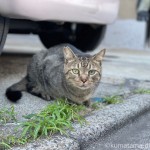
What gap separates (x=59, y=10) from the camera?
358 centimetres

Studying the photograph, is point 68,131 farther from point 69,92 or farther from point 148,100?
point 148,100

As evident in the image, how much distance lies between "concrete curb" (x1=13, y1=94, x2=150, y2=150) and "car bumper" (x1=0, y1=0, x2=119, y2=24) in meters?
0.87

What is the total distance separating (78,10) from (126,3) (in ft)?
28.3

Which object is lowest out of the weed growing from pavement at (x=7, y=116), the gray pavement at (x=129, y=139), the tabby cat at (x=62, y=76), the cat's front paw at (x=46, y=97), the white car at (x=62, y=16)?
the gray pavement at (x=129, y=139)

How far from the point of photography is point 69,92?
3.14 m

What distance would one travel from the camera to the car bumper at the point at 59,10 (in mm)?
3293

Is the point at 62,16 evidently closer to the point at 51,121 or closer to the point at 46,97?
the point at 46,97

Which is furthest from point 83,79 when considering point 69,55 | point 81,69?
point 69,55

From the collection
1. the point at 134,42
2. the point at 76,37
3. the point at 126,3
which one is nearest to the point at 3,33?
the point at 76,37

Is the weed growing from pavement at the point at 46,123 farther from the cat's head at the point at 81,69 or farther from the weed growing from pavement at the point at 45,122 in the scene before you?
the cat's head at the point at 81,69

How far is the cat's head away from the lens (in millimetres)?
2982

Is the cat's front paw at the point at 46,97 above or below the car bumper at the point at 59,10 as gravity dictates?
below

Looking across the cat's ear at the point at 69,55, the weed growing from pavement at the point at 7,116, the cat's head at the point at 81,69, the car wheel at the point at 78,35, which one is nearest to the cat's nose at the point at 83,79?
the cat's head at the point at 81,69

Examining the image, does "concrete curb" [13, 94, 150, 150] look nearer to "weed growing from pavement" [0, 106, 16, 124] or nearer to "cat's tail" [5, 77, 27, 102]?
"weed growing from pavement" [0, 106, 16, 124]
